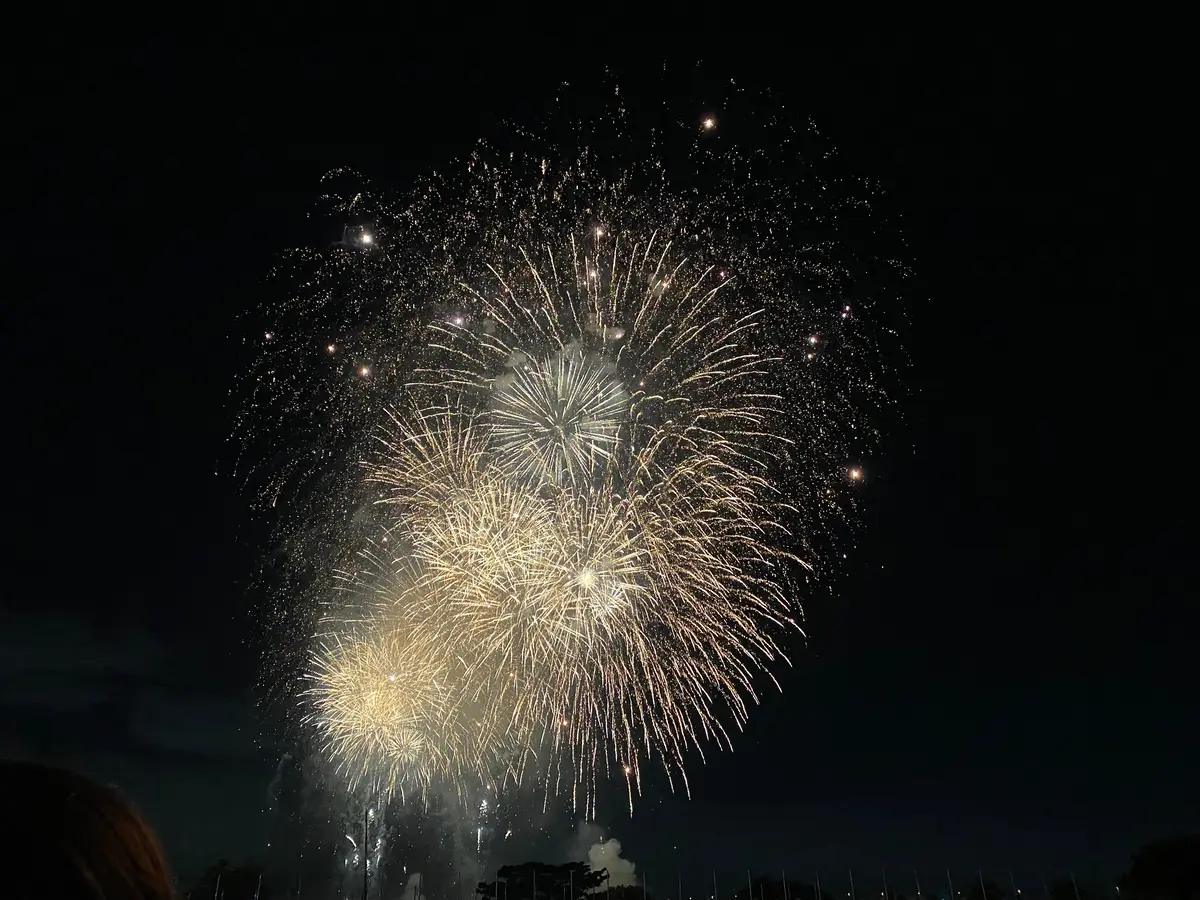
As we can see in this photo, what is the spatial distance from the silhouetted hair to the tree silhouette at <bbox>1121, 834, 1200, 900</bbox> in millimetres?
54377

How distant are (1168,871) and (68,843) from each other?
55.8 m

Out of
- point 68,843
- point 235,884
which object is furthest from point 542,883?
point 68,843

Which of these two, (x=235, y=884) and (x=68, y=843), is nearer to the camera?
(x=68, y=843)

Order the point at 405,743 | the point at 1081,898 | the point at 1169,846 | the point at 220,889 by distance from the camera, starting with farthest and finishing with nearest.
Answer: the point at 220,889
the point at 1081,898
the point at 1169,846
the point at 405,743

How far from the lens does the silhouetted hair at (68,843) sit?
262 centimetres

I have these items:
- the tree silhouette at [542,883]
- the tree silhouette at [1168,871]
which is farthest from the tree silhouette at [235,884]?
the tree silhouette at [1168,871]

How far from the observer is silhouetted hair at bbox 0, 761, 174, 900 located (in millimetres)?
2617

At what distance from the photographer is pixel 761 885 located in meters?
63.8

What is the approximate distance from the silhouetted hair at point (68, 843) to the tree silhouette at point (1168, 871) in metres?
54.4

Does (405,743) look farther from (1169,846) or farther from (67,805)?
(1169,846)

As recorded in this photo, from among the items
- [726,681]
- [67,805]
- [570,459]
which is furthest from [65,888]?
[726,681]

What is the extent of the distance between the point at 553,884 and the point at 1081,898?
1431 inches

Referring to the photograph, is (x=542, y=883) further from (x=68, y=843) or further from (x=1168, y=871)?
(x=68, y=843)

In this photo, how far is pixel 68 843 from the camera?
2766 millimetres
